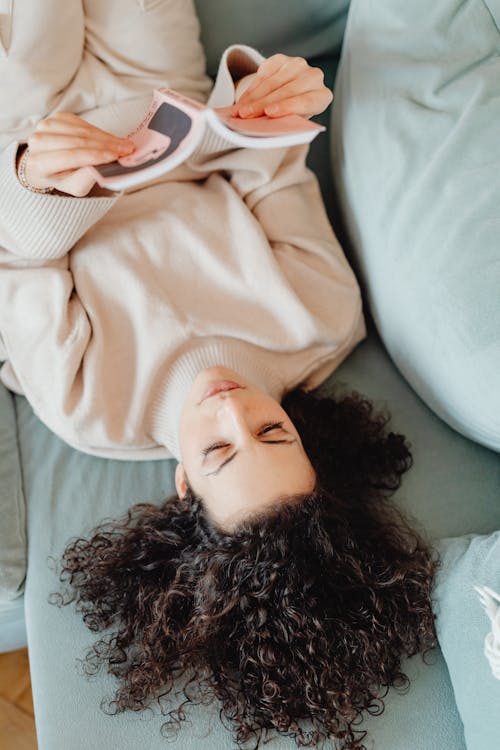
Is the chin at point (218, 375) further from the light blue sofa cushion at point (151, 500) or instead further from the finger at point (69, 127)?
the finger at point (69, 127)

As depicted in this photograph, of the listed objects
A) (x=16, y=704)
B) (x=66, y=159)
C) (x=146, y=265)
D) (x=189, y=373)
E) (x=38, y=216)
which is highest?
(x=66, y=159)

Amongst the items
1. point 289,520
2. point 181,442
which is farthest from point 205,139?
point 289,520

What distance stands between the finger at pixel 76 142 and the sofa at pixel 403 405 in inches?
18.6

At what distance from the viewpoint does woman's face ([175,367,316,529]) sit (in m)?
0.89

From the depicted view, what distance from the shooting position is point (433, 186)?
105 centimetres

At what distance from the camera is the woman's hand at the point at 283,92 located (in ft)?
3.21

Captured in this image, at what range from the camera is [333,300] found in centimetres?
120

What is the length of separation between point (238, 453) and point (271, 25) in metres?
0.94

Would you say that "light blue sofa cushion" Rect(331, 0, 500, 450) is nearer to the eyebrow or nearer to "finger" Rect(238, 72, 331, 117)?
"finger" Rect(238, 72, 331, 117)

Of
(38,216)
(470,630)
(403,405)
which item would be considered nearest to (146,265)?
(38,216)

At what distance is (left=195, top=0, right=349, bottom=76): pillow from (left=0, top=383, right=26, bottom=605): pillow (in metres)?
0.86

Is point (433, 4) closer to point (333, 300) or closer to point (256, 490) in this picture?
point (333, 300)

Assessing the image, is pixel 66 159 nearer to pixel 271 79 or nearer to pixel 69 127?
pixel 69 127

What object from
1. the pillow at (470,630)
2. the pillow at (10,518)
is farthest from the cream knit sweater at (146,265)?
the pillow at (470,630)
